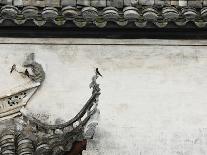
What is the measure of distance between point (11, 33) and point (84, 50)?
951 millimetres

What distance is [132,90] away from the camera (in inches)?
460

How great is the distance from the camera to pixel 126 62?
11805 millimetres

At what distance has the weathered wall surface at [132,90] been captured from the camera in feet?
37.4

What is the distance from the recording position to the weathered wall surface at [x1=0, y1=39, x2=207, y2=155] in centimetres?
1140

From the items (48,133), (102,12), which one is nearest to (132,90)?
(102,12)

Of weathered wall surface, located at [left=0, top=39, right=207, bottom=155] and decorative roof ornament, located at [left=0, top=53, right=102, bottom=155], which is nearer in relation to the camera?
decorative roof ornament, located at [left=0, top=53, right=102, bottom=155]

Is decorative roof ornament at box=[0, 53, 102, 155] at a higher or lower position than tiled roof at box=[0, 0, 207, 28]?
lower

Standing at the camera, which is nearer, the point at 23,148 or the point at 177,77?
the point at 23,148

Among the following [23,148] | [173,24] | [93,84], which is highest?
[173,24]

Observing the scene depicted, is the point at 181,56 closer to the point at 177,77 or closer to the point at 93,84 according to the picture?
the point at 177,77

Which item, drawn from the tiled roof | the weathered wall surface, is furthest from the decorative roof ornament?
the tiled roof

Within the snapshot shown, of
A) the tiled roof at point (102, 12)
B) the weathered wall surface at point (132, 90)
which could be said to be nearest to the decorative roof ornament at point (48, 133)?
the weathered wall surface at point (132, 90)

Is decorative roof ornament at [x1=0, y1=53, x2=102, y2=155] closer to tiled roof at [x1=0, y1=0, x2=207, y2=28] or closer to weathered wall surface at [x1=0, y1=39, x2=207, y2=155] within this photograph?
weathered wall surface at [x1=0, y1=39, x2=207, y2=155]

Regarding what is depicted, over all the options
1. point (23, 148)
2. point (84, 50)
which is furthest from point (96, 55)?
point (23, 148)
